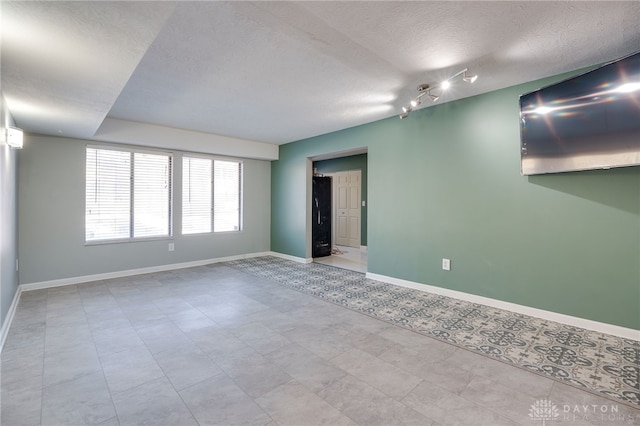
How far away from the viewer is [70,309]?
3.32 metres

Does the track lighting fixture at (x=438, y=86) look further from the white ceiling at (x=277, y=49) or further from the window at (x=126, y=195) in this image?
the window at (x=126, y=195)

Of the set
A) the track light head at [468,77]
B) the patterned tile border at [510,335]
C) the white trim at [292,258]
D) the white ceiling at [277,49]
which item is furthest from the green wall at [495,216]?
the white trim at [292,258]

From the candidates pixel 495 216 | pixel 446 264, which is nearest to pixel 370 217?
pixel 446 264

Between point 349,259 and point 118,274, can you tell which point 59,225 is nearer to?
point 118,274

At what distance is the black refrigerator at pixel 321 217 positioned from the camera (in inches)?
253

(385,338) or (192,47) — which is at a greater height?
(192,47)

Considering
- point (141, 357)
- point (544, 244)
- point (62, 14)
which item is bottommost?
point (141, 357)

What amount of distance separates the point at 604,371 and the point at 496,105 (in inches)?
107

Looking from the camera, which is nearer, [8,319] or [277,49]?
[277,49]

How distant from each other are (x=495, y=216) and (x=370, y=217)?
1.81 m

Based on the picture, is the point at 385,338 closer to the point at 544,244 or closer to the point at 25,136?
the point at 544,244

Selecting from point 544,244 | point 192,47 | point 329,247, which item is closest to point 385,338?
point 544,244

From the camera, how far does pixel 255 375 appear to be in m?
2.07

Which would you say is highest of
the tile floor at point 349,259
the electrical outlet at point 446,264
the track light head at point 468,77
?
the track light head at point 468,77
